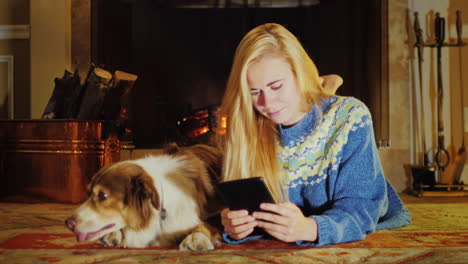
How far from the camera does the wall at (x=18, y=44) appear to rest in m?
3.70

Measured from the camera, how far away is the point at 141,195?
132cm

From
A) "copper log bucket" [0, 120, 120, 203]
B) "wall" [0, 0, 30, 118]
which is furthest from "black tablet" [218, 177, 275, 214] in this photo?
"wall" [0, 0, 30, 118]

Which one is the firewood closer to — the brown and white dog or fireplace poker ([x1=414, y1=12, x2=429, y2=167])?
→ the brown and white dog

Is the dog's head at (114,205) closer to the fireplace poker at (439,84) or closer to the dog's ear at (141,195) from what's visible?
the dog's ear at (141,195)

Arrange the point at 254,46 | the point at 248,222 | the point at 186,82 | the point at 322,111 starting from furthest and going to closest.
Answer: the point at 186,82 → the point at 322,111 → the point at 254,46 → the point at 248,222

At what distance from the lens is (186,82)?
362cm

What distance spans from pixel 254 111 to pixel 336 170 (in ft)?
1.07

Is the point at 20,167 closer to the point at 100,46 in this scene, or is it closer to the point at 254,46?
the point at 100,46

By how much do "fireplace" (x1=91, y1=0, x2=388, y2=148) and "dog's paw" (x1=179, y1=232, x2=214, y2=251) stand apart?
224 centimetres

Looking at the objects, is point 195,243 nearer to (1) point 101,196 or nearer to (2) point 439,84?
(1) point 101,196

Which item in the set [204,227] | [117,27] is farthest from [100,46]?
[204,227]

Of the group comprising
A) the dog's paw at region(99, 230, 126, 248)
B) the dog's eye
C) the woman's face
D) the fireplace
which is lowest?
the dog's paw at region(99, 230, 126, 248)

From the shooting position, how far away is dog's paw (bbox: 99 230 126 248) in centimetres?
143

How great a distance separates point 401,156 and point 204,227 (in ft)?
7.77
